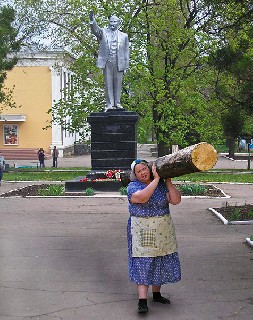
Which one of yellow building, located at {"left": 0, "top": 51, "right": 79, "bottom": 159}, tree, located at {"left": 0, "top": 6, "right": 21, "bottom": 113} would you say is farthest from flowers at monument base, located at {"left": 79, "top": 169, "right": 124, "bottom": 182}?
yellow building, located at {"left": 0, "top": 51, "right": 79, "bottom": 159}

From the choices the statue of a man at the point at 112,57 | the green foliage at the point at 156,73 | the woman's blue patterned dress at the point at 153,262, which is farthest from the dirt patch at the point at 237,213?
the green foliage at the point at 156,73

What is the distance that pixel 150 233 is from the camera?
668 cm

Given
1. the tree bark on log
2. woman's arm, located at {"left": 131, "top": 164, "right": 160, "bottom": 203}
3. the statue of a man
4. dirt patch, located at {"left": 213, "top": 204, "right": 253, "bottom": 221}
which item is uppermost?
the statue of a man

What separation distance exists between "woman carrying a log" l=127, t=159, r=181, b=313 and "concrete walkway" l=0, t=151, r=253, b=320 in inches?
13.4

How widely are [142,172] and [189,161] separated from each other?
0.59 metres

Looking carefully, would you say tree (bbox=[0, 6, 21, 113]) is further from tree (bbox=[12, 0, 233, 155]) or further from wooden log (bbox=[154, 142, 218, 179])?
wooden log (bbox=[154, 142, 218, 179])

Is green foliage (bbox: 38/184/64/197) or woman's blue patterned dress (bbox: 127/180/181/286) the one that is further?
green foliage (bbox: 38/184/64/197)

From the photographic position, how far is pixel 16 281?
8.27 metres

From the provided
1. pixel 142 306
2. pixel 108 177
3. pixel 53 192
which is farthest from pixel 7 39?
pixel 142 306

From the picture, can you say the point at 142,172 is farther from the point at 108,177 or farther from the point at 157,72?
the point at 157,72

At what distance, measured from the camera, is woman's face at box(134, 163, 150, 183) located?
22.2 ft

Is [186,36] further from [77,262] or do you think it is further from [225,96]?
[77,262]

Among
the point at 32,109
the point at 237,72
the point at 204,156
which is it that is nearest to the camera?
the point at 204,156

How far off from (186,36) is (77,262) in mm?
24114
